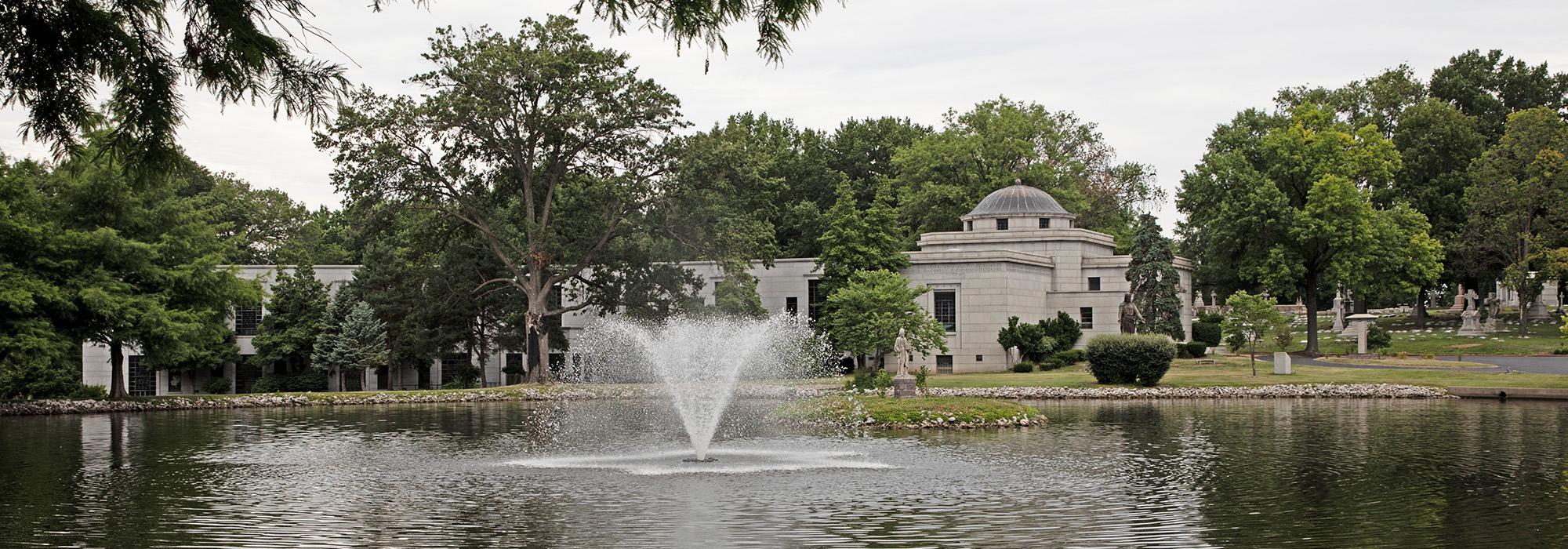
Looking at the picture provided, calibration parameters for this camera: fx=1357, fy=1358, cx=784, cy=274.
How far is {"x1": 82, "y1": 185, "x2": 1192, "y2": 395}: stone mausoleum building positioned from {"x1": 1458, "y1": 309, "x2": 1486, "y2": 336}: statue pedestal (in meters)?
15.5

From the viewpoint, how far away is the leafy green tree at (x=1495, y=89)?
267 ft

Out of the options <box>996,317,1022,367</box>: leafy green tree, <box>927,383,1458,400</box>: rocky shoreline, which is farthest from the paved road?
<box>996,317,1022,367</box>: leafy green tree

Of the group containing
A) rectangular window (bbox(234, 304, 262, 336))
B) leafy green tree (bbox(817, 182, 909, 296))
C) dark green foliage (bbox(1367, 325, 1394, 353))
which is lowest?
dark green foliage (bbox(1367, 325, 1394, 353))

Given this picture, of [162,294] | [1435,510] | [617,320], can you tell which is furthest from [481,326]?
[1435,510]

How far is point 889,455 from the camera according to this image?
26516 mm

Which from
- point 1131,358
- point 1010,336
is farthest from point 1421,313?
point 1131,358

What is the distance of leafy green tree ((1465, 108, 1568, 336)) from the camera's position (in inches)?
2692

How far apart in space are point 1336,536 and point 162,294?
131 ft

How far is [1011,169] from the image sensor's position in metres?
81.2

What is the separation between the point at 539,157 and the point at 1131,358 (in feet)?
82.0

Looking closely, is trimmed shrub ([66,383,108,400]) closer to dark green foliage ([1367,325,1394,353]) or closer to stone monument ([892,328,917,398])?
stone monument ([892,328,917,398])

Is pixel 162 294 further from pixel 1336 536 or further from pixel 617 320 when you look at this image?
pixel 1336 536

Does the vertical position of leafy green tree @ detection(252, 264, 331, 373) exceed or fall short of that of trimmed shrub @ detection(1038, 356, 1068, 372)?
it exceeds it

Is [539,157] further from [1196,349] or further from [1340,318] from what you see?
[1340,318]
